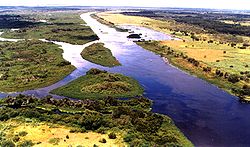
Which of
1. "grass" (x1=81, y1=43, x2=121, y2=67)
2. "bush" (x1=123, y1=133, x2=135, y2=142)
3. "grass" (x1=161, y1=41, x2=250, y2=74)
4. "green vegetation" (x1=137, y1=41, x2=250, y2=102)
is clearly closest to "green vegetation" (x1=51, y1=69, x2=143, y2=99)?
"grass" (x1=81, y1=43, x2=121, y2=67)

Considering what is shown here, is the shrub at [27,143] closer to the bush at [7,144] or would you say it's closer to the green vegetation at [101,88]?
the bush at [7,144]

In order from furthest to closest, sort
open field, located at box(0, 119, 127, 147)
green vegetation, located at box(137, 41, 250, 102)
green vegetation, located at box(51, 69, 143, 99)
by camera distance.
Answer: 1. green vegetation, located at box(137, 41, 250, 102)
2. green vegetation, located at box(51, 69, 143, 99)
3. open field, located at box(0, 119, 127, 147)

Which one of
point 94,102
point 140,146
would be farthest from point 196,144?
point 94,102

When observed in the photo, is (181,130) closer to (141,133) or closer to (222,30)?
(141,133)

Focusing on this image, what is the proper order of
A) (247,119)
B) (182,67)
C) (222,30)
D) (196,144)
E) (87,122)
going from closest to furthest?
(196,144) < (87,122) < (247,119) < (182,67) < (222,30)

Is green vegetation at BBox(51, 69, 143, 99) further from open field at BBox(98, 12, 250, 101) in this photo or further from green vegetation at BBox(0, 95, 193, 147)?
open field at BBox(98, 12, 250, 101)

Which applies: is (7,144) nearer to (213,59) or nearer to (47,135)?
(47,135)
